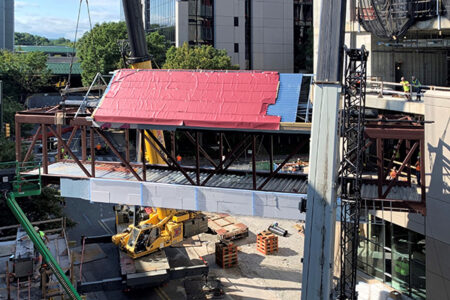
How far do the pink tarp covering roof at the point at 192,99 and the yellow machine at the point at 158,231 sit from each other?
23.5 feet

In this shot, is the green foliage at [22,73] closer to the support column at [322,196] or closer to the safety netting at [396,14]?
the safety netting at [396,14]

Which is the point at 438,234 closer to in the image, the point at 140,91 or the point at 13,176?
the point at 140,91

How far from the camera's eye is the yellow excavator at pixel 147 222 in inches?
1008

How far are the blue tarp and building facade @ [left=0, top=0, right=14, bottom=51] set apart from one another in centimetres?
11505

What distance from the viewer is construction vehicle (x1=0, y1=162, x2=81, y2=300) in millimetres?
20297

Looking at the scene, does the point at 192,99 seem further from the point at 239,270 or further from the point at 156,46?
the point at 156,46

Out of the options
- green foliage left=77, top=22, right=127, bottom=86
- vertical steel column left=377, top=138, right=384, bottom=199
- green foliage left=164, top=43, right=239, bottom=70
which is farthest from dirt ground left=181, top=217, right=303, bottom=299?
green foliage left=77, top=22, right=127, bottom=86

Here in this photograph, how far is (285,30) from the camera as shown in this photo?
239 ft

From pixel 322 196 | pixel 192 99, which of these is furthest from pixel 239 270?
pixel 322 196

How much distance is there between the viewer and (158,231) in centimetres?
2638

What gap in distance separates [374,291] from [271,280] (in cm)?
571

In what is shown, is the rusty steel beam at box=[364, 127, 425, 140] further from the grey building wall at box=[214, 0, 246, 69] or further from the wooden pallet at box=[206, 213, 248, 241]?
the grey building wall at box=[214, 0, 246, 69]

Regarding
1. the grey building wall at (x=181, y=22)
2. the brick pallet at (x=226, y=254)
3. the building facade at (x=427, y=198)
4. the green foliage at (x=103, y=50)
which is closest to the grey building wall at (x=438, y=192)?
the building facade at (x=427, y=198)

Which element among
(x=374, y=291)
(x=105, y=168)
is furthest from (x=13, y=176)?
(x=374, y=291)
